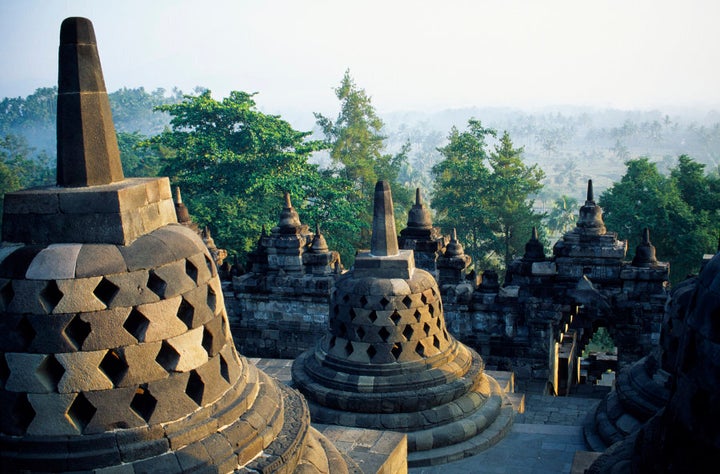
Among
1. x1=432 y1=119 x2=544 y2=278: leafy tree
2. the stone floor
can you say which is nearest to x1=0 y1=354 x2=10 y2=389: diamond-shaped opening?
the stone floor

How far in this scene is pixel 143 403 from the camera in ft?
13.1

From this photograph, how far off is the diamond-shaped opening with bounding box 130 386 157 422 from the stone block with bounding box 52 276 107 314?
0.64 metres

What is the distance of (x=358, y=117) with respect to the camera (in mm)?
37969

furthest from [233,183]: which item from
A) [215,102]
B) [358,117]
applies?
[358,117]

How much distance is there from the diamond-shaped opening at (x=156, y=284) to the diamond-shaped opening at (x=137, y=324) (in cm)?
18

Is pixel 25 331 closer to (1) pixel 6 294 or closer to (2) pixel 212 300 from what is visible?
(1) pixel 6 294

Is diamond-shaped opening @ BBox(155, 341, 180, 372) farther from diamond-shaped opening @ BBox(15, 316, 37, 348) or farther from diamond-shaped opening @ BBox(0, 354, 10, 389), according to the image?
diamond-shaped opening @ BBox(0, 354, 10, 389)

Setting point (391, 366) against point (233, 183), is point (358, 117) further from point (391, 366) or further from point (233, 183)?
point (391, 366)

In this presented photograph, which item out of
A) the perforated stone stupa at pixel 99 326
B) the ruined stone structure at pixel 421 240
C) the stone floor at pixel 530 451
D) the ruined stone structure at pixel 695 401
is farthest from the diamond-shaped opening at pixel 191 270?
the ruined stone structure at pixel 421 240

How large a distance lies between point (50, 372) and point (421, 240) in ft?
43.9

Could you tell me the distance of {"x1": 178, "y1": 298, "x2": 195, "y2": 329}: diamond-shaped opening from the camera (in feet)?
13.8

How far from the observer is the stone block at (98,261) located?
12.5ft

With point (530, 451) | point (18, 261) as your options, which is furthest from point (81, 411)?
point (530, 451)

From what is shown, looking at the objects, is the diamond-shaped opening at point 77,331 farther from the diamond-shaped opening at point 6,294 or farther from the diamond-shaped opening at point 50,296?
the diamond-shaped opening at point 6,294
